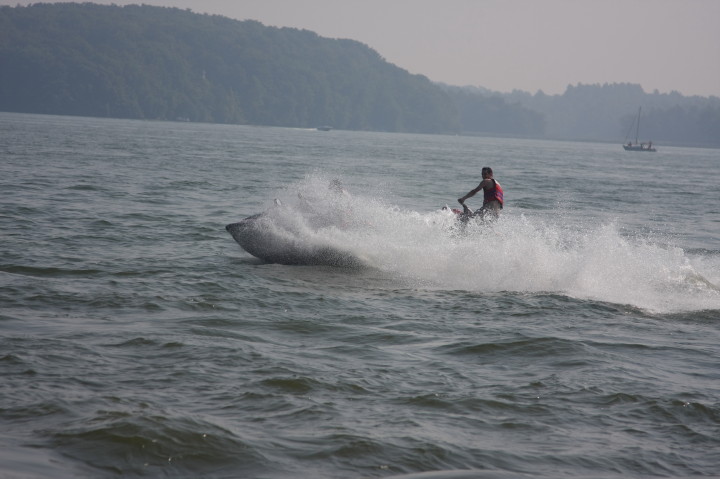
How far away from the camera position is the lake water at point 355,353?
666 centimetres

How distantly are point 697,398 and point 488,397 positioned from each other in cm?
213

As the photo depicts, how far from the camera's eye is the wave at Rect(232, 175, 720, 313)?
13461mm

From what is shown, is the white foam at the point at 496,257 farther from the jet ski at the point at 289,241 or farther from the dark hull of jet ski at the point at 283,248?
the dark hull of jet ski at the point at 283,248

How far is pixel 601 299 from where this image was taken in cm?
1288

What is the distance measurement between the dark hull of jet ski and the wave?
76mm

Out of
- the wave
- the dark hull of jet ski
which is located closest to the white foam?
the wave

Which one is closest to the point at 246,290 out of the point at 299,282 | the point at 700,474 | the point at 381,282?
the point at 299,282

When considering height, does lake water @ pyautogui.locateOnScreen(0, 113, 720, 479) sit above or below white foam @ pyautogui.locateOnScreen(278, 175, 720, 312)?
below

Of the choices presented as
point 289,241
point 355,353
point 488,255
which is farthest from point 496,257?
point 355,353

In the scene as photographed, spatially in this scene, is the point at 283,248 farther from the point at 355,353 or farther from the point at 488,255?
the point at 355,353

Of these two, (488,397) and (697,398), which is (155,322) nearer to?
(488,397)

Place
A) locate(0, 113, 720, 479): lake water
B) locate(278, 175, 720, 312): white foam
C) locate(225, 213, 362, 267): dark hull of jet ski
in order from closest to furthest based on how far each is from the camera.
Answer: locate(0, 113, 720, 479): lake water < locate(278, 175, 720, 312): white foam < locate(225, 213, 362, 267): dark hull of jet ski

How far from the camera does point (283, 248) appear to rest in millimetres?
15352

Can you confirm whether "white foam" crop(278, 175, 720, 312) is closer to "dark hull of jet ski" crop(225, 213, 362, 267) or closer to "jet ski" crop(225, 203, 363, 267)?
"jet ski" crop(225, 203, 363, 267)
